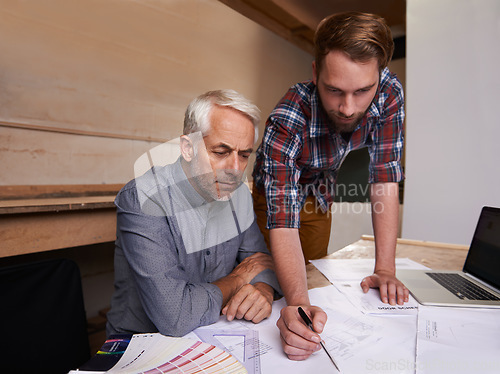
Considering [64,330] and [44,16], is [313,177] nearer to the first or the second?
[64,330]

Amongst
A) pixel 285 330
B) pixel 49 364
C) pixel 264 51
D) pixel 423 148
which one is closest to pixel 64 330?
pixel 49 364

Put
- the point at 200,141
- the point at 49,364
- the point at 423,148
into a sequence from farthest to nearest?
the point at 423,148, the point at 49,364, the point at 200,141

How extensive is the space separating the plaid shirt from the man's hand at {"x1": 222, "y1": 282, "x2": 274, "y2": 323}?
22 cm

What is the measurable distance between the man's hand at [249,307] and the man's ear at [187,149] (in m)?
0.38

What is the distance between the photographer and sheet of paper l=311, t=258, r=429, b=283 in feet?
3.39

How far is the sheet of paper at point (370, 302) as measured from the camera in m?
0.78

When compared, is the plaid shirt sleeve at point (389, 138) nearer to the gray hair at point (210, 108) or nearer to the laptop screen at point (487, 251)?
the laptop screen at point (487, 251)

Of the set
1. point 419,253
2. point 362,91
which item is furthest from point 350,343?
point 419,253

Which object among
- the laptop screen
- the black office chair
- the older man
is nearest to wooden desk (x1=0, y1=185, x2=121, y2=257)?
the black office chair

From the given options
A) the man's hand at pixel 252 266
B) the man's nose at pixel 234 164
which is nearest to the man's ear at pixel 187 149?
the man's nose at pixel 234 164

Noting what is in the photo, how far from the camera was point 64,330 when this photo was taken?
138 cm

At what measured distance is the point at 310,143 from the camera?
1148mm

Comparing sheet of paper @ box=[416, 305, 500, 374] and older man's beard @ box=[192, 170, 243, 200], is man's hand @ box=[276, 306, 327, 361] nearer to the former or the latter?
sheet of paper @ box=[416, 305, 500, 374]

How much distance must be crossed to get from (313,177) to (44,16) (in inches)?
54.7
